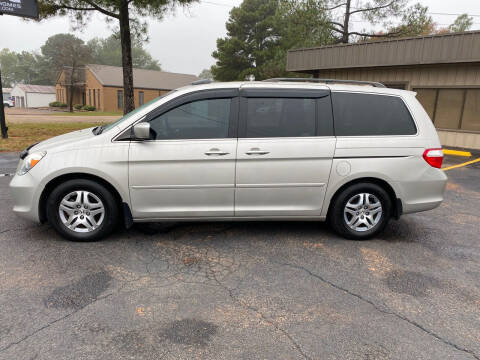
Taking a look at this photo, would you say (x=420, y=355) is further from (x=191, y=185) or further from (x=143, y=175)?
(x=143, y=175)

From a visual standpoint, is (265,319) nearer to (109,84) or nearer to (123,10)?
(123,10)

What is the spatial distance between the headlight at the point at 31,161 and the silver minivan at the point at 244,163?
12mm

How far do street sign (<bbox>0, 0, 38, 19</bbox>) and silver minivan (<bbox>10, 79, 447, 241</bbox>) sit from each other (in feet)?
33.3

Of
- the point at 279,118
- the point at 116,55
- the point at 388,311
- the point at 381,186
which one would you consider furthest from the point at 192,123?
the point at 116,55

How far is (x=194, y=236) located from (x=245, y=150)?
1.27 meters

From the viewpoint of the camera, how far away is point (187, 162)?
4066 millimetres

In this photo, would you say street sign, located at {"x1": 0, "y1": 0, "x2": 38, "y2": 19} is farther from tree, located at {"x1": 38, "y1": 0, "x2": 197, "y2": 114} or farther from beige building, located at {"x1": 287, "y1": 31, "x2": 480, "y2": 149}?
beige building, located at {"x1": 287, "y1": 31, "x2": 480, "y2": 149}

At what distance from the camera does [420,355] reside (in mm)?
2449

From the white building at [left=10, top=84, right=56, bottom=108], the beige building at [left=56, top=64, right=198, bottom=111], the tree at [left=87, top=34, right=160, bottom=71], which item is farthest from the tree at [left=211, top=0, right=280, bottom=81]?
the tree at [left=87, top=34, right=160, bottom=71]

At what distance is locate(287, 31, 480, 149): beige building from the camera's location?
11797 millimetres

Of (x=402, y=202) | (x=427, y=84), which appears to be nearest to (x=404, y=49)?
(x=427, y=84)

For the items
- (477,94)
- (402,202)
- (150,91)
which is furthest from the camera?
(150,91)

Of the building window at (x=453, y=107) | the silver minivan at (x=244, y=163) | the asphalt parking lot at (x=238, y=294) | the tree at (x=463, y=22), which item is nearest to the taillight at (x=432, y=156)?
the silver minivan at (x=244, y=163)

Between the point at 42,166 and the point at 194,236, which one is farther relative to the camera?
the point at 194,236
